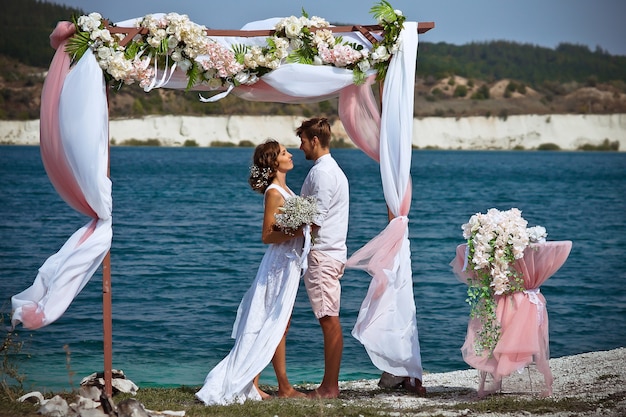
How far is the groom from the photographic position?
7.11m

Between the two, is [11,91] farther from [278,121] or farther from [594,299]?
[594,299]

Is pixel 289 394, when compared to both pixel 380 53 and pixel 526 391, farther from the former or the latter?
pixel 380 53

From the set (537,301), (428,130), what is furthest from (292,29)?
(428,130)

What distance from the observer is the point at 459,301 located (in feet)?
62.0

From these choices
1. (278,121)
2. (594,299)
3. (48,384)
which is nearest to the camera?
(48,384)

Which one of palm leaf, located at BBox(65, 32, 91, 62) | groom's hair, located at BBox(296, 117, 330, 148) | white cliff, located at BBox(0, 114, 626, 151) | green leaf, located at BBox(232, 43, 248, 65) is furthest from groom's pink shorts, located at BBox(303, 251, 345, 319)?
white cliff, located at BBox(0, 114, 626, 151)

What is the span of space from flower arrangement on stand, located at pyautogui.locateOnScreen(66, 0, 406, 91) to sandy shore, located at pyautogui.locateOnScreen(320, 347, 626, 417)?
2532 millimetres

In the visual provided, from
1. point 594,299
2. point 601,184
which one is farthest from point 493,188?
point 594,299

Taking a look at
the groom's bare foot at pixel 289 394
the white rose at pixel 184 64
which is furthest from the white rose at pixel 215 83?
the groom's bare foot at pixel 289 394

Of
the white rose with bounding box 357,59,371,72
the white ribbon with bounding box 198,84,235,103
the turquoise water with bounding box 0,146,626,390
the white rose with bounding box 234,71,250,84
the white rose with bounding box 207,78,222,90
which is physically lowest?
the turquoise water with bounding box 0,146,626,390

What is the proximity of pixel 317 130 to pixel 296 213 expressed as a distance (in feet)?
2.39

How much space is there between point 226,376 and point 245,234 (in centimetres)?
2782

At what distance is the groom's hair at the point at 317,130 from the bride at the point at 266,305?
22 centimetres

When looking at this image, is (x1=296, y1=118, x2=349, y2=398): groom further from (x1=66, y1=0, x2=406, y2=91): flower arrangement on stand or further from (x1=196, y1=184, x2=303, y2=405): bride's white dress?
(x1=66, y1=0, x2=406, y2=91): flower arrangement on stand
